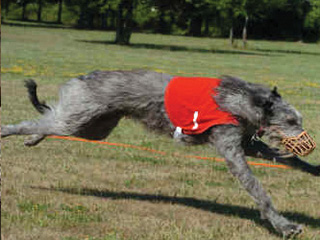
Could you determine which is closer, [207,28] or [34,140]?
[34,140]

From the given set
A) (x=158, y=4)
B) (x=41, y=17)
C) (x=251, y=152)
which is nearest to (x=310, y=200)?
(x=251, y=152)

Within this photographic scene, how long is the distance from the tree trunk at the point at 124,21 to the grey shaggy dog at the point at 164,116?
34683 mm

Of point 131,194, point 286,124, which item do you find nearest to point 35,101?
point 131,194

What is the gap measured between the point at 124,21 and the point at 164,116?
38323mm

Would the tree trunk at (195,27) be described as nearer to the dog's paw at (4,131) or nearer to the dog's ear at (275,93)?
the dog's paw at (4,131)

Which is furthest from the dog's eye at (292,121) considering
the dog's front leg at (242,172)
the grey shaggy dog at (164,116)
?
the dog's front leg at (242,172)

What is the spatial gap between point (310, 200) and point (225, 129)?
2045 mm

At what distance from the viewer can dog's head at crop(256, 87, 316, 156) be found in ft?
19.1

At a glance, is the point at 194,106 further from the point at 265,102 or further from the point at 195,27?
the point at 195,27

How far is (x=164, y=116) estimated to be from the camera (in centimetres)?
627

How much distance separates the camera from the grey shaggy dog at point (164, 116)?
19.2 feet

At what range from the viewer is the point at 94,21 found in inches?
3110

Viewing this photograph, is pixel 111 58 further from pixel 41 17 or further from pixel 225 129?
pixel 41 17

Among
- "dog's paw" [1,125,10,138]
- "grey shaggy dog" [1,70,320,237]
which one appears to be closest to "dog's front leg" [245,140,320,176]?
"grey shaggy dog" [1,70,320,237]
